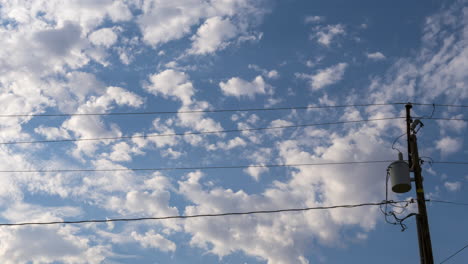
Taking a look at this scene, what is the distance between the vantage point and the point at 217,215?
61.2ft

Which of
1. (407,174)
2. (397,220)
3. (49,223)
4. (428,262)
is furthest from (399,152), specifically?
(49,223)

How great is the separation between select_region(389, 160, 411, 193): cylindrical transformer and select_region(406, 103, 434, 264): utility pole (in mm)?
484

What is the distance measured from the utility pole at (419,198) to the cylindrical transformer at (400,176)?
484 millimetres

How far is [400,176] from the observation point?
16.1 m

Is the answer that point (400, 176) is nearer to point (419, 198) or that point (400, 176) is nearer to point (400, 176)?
point (400, 176)

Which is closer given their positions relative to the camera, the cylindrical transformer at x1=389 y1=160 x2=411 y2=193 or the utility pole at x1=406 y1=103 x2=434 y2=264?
the utility pole at x1=406 y1=103 x2=434 y2=264

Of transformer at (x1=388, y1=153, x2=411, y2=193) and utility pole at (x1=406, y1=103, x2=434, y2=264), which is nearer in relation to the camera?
utility pole at (x1=406, y1=103, x2=434, y2=264)

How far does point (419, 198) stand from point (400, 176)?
→ 3.07 ft

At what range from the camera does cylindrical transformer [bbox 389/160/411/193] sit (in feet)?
52.6

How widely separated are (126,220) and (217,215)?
3.46 metres

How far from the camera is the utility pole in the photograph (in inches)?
596

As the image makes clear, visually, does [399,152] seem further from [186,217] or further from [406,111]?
[186,217]

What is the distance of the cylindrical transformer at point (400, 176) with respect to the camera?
1603 cm

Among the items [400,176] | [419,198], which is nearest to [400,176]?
[400,176]
